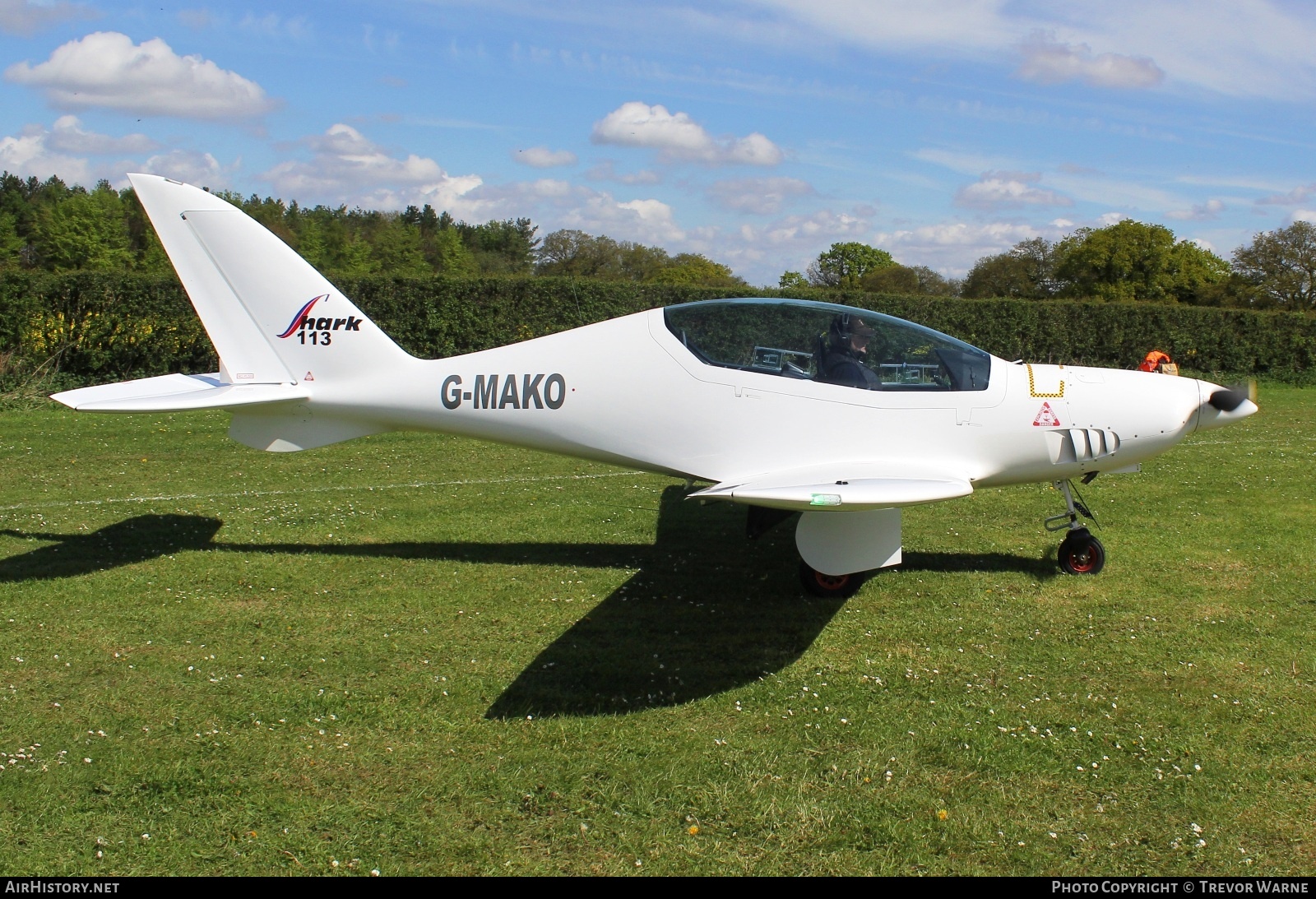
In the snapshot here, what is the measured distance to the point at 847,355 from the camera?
20.8 feet

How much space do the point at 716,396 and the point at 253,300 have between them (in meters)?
3.63

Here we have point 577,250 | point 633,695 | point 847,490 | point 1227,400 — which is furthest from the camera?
point 577,250

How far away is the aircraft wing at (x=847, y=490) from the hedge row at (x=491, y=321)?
13684mm

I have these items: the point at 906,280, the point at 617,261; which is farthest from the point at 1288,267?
the point at 617,261

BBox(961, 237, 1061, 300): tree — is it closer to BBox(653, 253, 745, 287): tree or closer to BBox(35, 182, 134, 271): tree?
BBox(653, 253, 745, 287): tree

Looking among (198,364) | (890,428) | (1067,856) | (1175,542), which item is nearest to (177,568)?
(890,428)

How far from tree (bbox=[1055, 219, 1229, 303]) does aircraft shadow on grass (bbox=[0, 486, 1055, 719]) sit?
45.1 m

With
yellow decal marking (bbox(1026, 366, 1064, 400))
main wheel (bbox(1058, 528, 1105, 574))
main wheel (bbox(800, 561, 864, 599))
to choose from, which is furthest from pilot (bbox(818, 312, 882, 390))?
main wheel (bbox(1058, 528, 1105, 574))

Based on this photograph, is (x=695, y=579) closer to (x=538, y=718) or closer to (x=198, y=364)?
Result: (x=538, y=718)

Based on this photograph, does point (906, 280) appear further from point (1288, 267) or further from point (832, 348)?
point (832, 348)

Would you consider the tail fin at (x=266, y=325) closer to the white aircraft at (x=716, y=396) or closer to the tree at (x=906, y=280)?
the white aircraft at (x=716, y=396)

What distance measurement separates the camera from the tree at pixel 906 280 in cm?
5956

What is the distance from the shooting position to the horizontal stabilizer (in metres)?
6.34

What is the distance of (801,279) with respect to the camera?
5656cm
